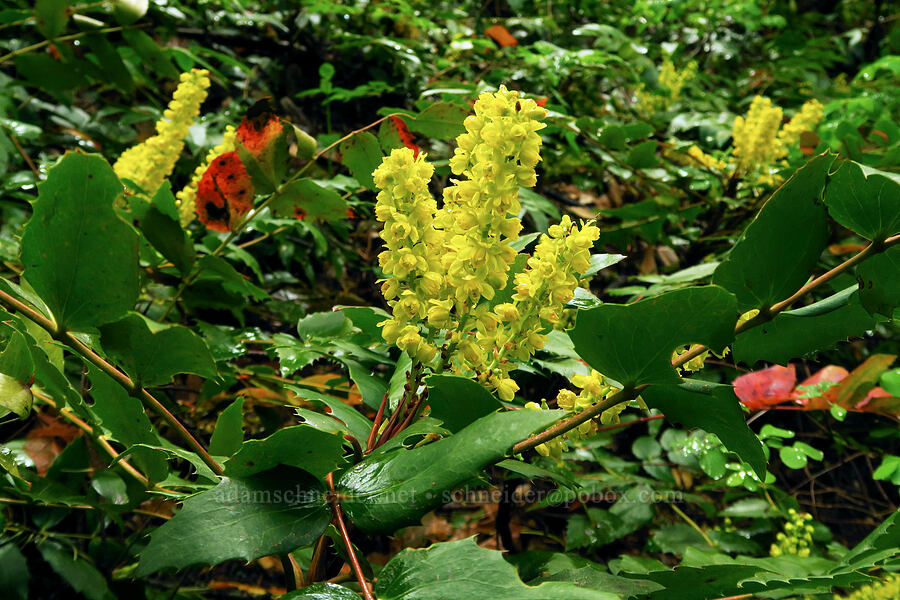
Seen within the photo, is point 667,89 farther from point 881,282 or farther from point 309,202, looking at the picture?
point 881,282

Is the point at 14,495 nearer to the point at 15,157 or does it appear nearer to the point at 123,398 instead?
the point at 123,398

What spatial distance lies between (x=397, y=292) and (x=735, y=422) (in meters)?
0.28

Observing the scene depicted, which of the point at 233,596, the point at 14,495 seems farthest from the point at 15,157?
the point at 233,596

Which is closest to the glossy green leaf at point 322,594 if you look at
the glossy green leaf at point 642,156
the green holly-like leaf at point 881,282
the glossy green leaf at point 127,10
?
the green holly-like leaf at point 881,282

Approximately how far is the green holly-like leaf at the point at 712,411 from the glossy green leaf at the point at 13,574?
2.58ft

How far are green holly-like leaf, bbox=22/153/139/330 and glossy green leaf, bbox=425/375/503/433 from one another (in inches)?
10.2

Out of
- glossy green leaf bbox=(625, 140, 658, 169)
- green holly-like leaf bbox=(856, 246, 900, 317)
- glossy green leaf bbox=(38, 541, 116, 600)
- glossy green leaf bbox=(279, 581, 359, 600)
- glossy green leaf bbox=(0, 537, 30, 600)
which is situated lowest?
glossy green leaf bbox=(38, 541, 116, 600)

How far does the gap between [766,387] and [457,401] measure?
732 mm

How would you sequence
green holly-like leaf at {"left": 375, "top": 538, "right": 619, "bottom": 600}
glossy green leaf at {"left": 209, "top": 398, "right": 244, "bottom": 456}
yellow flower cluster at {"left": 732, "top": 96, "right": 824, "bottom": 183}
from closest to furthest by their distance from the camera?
green holly-like leaf at {"left": 375, "top": 538, "right": 619, "bottom": 600} → glossy green leaf at {"left": 209, "top": 398, "right": 244, "bottom": 456} → yellow flower cluster at {"left": 732, "top": 96, "right": 824, "bottom": 183}

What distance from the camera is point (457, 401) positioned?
475 millimetres

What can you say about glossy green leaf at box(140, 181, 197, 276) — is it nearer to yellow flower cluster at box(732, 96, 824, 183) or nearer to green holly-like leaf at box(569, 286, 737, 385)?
green holly-like leaf at box(569, 286, 737, 385)

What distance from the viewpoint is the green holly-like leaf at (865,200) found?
43 cm

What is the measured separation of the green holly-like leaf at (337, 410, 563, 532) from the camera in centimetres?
37

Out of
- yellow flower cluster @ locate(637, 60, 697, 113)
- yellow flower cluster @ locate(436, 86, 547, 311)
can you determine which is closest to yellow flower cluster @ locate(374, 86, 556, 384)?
yellow flower cluster @ locate(436, 86, 547, 311)
